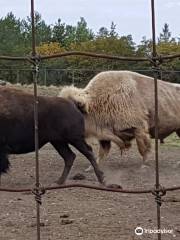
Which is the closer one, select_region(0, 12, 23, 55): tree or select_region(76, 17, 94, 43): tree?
select_region(0, 12, 23, 55): tree

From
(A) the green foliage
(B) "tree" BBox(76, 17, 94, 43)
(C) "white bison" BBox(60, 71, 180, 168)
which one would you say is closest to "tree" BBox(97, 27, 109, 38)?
(A) the green foliage

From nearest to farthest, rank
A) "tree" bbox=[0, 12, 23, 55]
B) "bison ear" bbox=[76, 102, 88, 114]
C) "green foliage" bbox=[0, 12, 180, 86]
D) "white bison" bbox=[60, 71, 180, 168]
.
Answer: "bison ear" bbox=[76, 102, 88, 114], "white bison" bbox=[60, 71, 180, 168], "green foliage" bbox=[0, 12, 180, 86], "tree" bbox=[0, 12, 23, 55]

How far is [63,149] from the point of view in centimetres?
800

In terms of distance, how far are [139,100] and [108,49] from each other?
17245 millimetres

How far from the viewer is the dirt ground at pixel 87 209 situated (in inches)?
196

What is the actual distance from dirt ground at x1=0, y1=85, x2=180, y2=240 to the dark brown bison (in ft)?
1.34

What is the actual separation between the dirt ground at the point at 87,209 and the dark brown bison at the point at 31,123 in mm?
407

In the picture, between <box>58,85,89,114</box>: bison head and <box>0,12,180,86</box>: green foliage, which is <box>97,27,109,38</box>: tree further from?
<box>58,85,89,114</box>: bison head

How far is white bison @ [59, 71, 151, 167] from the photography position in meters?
8.96

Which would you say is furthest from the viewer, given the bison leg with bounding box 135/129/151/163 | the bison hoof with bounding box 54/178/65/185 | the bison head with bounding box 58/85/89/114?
the bison leg with bounding box 135/129/151/163

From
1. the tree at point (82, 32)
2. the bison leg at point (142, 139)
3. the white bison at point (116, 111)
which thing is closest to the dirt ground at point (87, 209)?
the bison leg at point (142, 139)

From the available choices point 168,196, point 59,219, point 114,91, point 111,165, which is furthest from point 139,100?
point 59,219

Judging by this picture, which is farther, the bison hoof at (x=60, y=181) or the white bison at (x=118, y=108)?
the white bison at (x=118, y=108)

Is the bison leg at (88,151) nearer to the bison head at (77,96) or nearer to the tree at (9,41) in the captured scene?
the bison head at (77,96)
